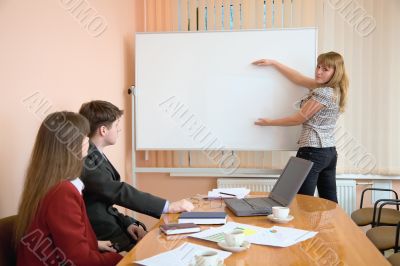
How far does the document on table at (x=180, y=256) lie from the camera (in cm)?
131

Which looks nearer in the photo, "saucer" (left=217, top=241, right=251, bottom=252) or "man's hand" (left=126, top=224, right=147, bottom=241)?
"saucer" (left=217, top=241, right=251, bottom=252)

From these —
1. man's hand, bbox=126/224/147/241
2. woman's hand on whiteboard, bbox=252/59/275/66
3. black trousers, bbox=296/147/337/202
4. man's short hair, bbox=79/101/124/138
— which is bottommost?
man's hand, bbox=126/224/147/241

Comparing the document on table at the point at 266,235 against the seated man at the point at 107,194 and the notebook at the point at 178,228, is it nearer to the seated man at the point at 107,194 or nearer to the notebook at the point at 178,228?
the notebook at the point at 178,228

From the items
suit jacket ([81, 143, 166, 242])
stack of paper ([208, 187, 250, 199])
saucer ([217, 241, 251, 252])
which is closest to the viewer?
saucer ([217, 241, 251, 252])

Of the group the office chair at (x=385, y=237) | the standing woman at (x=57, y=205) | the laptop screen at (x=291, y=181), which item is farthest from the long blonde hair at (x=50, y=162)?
the office chair at (x=385, y=237)

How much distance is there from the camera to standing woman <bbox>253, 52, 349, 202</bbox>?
9.93 feet

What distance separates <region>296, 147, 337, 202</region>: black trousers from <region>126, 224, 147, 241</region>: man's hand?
138cm

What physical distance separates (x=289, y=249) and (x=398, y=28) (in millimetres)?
2746

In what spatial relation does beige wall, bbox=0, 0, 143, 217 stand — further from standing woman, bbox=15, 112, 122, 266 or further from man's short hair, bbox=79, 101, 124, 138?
standing woman, bbox=15, 112, 122, 266

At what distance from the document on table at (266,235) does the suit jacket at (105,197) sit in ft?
1.44

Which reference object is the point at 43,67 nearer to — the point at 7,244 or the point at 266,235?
the point at 7,244

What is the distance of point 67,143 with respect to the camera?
162 cm

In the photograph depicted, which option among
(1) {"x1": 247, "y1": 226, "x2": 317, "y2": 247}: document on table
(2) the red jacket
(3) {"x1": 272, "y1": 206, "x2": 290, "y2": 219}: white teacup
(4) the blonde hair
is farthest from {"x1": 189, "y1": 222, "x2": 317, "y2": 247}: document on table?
(4) the blonde hair

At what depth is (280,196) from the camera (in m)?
2.15
